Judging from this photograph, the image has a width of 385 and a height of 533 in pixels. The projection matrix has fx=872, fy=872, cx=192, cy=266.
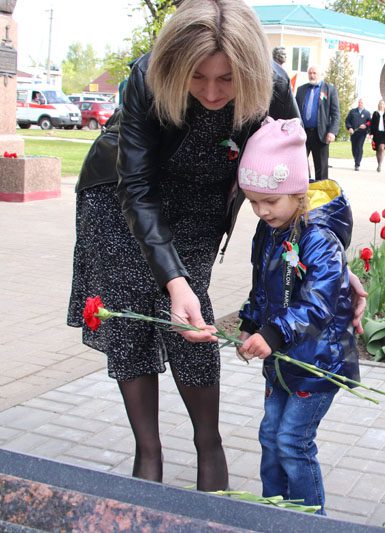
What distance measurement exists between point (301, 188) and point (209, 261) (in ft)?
2.14

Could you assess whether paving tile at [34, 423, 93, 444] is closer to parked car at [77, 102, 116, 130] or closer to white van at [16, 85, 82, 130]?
white van at [16, 85, 82, 130]

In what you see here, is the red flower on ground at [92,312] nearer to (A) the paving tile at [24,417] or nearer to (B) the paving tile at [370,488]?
(B) the paving tile at [370,488]

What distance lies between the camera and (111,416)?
165 inches

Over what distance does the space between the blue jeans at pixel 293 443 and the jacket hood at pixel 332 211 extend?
0.50 meters

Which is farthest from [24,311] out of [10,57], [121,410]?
[10,57]

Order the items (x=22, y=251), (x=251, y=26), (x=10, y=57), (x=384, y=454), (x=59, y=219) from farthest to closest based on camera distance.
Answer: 1. (x=10, y=57)
2. (x=59, y=219)
3. (x=22, y=251)
4. (x=384, y=454)
5. (x=251, y=26)

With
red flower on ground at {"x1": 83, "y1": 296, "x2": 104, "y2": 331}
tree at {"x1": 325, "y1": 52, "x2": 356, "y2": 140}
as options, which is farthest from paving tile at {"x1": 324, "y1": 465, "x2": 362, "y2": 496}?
tree at {"x1": 325, "y1": 52, "x2": 356, "y2": 140}

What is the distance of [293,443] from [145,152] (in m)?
1.02

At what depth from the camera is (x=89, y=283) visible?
317cm

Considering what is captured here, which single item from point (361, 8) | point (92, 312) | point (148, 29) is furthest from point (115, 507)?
point (361, 8)

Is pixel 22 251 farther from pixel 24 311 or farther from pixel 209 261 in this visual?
Result: pixel 209 261

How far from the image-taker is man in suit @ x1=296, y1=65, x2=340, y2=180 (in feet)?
45.6

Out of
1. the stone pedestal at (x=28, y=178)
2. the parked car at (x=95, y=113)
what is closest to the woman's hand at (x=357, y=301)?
the stone pedestal at (x=28, y=178)

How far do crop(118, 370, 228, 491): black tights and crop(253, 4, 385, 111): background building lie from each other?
47405 mm
